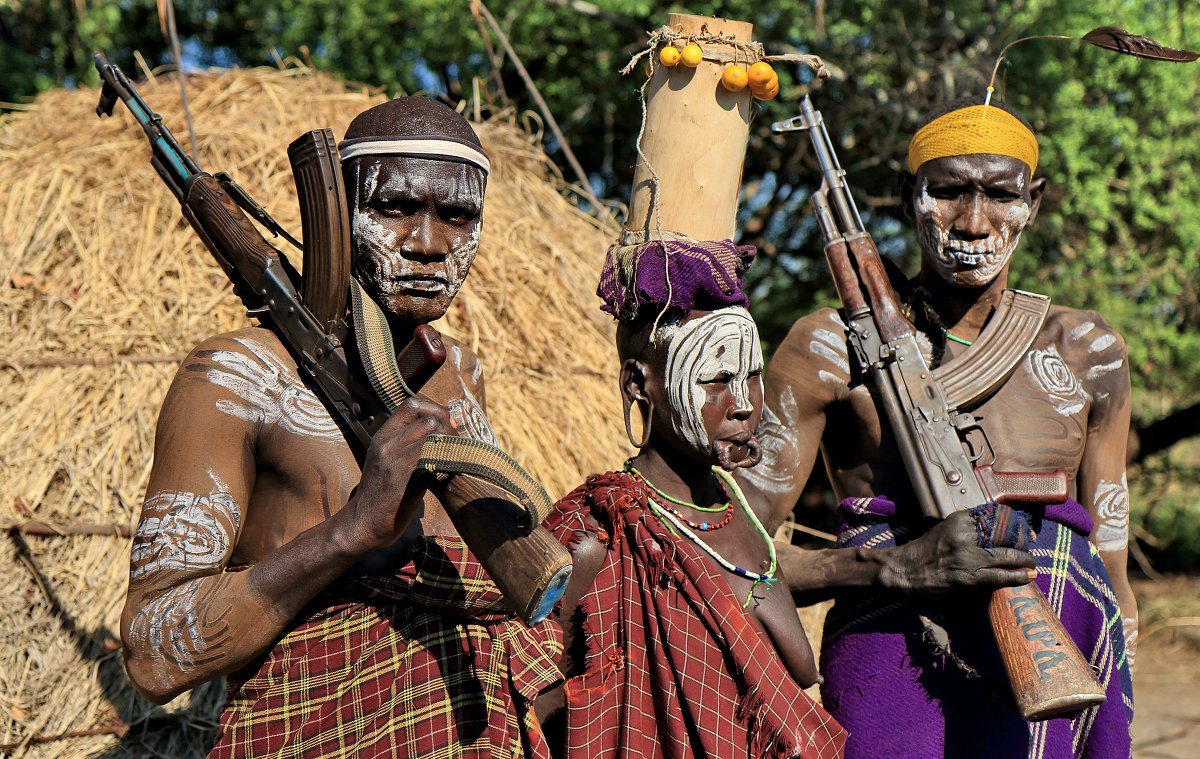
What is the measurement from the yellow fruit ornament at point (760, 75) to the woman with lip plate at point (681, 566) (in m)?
0.41

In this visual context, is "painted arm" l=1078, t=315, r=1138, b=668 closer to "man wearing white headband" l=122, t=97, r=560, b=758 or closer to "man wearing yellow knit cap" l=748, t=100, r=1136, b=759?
"man wearing yellow knit cap" l=748, t=100, r=1136, b=759

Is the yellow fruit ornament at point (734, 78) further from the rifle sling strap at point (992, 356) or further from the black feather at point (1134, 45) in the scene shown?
the black feather at point (1134, 45)

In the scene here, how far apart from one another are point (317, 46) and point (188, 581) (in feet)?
25.2

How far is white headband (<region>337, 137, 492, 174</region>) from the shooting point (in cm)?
204

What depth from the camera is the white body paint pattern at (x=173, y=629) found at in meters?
1.74

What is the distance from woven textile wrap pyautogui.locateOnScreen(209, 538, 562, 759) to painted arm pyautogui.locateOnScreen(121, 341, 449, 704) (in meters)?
0.15

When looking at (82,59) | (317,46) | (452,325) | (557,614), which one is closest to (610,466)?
(452,325)

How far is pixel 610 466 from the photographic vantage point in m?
4.77

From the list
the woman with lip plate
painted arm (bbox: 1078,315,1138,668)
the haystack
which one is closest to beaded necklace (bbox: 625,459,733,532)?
the woman with lip plate

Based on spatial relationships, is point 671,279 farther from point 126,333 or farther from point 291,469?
point 126,333

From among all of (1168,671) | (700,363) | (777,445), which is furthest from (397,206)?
(1168,671)

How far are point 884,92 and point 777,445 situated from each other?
5411 millimetres

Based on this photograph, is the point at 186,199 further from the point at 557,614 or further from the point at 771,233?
the point at 771,233

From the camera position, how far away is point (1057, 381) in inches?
116
